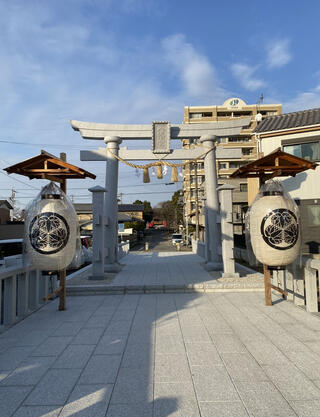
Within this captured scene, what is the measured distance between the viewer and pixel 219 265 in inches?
387

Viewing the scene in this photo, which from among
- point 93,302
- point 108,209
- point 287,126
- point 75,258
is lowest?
point 93,302

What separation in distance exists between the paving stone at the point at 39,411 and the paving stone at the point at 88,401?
0.24 ft

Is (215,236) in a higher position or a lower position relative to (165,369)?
higher

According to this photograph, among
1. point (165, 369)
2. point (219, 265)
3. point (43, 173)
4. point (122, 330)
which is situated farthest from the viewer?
point (219, 265)

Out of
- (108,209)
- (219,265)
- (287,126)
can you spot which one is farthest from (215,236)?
(287,126)

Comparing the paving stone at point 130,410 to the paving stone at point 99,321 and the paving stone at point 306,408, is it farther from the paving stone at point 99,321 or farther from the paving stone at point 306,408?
the paving stone at point 99,321

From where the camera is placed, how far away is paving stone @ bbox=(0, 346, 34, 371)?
340 cm

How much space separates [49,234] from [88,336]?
2.00 m

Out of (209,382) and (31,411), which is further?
(209,382)

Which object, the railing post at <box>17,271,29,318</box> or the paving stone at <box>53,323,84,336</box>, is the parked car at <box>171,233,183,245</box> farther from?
the paving stone at <box>53,323,84,336</box>

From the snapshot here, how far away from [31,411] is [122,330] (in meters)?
2.13

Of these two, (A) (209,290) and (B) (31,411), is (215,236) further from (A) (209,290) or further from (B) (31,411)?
(B) (31,411)

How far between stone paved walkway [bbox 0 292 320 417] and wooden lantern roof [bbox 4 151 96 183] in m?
2.99

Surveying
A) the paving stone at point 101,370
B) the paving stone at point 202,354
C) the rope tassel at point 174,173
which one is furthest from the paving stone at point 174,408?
the rope tassel at point 174,173
